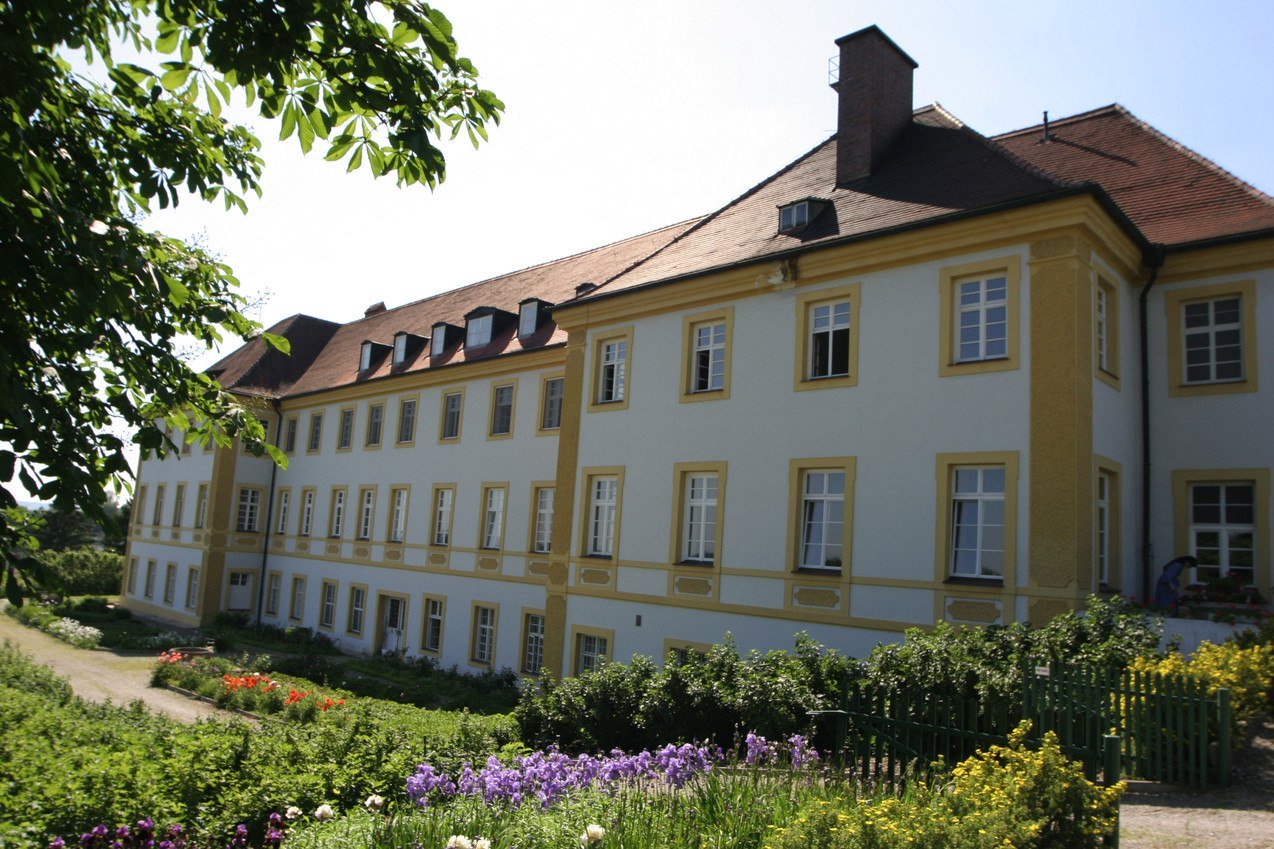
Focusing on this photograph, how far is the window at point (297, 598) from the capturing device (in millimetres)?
34366

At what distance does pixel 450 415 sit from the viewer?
28.8 meters

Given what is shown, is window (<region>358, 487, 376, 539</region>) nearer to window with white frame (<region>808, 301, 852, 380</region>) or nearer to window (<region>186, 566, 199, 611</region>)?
window (<region>186, 566, 199, 611</region>)

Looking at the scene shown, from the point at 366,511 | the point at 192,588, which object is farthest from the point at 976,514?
the point at 192,588

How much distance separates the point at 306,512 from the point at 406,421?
296 inches

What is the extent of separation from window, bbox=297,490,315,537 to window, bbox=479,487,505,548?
11464mm

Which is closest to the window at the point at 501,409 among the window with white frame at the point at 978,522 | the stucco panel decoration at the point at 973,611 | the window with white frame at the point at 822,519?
the window with white frame at the point at 822,519

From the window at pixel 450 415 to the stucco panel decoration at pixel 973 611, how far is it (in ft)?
58.4

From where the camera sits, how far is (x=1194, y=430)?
15047mm

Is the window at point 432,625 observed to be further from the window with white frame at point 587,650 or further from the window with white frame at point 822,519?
the window with white frame at point 822,519

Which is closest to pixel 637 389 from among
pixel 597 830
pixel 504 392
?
pixel 504 392

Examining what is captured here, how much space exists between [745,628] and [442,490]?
47.9 ft

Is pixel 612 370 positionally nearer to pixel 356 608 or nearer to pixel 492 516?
pixel 492 516

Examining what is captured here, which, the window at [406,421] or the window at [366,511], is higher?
the window at [406,421]

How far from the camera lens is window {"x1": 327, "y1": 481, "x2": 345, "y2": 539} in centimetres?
3319
